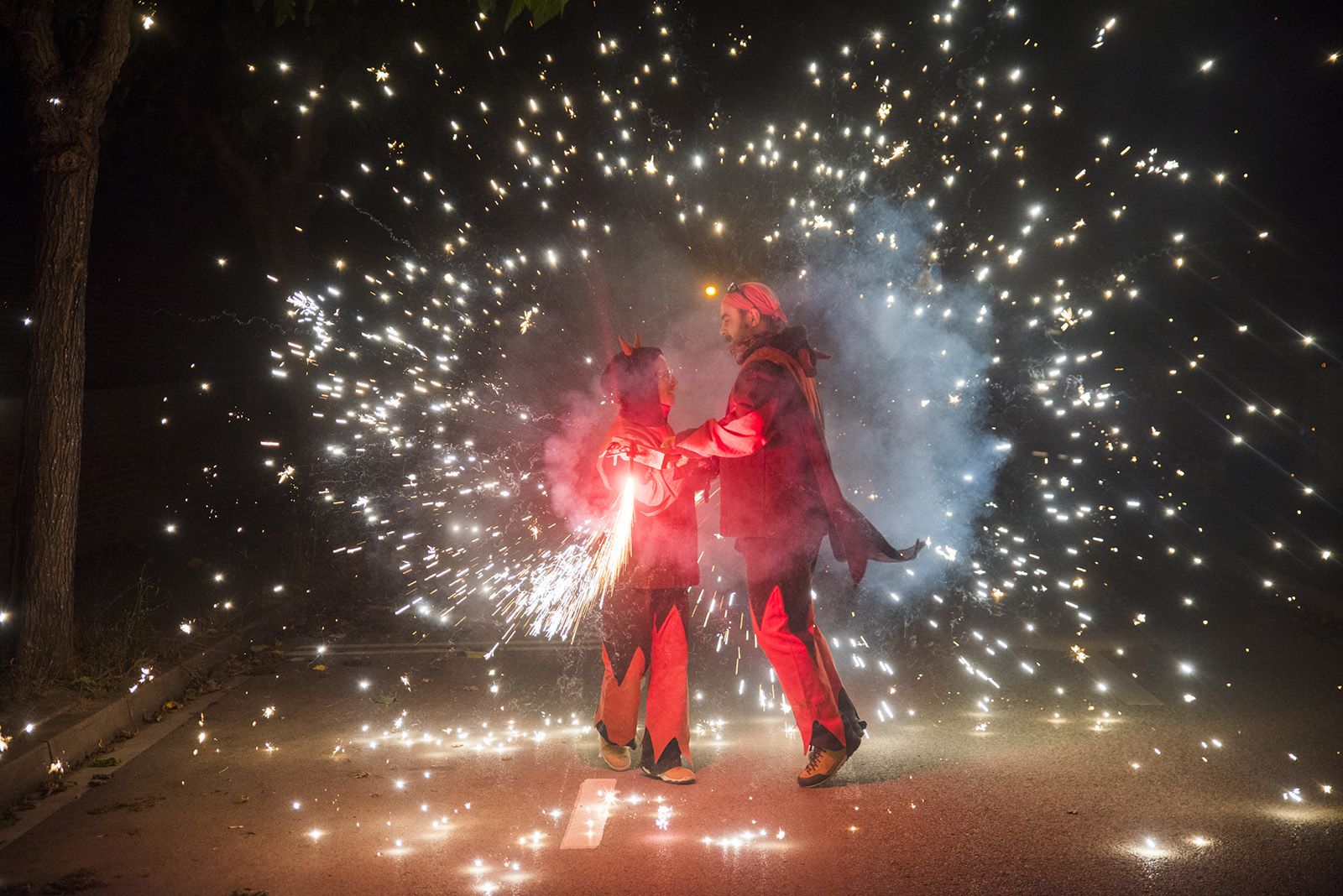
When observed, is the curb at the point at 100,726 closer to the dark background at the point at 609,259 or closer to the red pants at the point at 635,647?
the red pants at the point at 635,647

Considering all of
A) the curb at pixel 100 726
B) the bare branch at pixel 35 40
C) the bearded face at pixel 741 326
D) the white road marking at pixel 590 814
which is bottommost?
the white road marking at pixel 590 814

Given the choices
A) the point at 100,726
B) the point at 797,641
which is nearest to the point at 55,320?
the point at 100,726

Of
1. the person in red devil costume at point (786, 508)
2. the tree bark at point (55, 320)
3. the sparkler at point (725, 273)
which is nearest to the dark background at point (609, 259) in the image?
the sparkler at point (725, 273)

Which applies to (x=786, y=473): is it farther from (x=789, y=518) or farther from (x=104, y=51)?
(x=104, y=51)

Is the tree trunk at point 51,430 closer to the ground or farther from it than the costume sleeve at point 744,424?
farther from it

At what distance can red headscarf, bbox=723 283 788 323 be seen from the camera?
197 inches

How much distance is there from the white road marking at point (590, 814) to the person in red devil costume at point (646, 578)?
220 mm

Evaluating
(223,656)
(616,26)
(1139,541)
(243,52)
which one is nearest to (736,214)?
(616,26)

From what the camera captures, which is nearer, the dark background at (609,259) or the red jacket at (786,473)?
the red jacket at (786,473)

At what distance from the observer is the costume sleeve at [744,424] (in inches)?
182

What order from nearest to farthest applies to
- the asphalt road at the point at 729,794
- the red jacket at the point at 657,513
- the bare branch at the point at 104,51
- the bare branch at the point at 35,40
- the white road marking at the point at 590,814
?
the asphalt road at the point at 729,794 → the white road marking at the point at 590,814 → the red jacket at the point at 657,513 → the bare branch at the point at 35,40 → the bare branch at the point at 104,51

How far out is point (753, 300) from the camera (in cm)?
503

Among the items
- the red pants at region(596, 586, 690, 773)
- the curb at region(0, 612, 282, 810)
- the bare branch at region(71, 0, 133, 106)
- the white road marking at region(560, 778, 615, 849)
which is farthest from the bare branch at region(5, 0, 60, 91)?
the white road marking at region(560, 778, 615, 849)

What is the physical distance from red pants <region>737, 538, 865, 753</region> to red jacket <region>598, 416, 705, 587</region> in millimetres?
352
